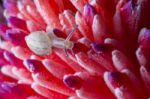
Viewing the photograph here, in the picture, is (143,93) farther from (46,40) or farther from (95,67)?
(46,40)

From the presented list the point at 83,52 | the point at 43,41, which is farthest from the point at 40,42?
the point at 83,52

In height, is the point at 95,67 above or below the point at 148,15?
below

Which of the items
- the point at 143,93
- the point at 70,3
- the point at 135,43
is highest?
the point at 70,3

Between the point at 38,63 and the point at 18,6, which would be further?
the point at 18,6

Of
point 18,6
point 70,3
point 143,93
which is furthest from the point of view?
point 18,6

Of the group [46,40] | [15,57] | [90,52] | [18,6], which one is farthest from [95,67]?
[18,6]

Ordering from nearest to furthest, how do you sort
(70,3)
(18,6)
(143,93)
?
(143,93)
(70,3)
(18,6)

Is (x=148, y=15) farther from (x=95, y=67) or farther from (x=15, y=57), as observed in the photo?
(x=15, y=57)

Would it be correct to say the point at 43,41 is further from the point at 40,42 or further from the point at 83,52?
the point at 83,52
